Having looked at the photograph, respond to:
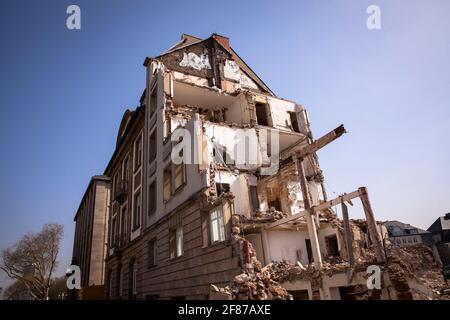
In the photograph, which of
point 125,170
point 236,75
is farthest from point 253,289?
point 125,170

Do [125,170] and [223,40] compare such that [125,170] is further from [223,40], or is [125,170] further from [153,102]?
[223,40]

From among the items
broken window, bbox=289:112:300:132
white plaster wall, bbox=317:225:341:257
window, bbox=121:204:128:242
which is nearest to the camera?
white plaster wall, bbox=317:225:341:257

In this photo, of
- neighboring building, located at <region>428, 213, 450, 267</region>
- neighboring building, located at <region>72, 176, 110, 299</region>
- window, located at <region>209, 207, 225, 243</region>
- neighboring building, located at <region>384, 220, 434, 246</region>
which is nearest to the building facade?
window, located at <region>209, 207, 225, 243</region>

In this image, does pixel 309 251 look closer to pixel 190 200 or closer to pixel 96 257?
pixel 190 200

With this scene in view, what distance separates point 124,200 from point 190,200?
1365cm

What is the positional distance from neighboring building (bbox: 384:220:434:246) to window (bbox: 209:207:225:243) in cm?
4256

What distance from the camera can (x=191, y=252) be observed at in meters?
12.5

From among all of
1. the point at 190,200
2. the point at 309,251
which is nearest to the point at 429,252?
the point at 309,251

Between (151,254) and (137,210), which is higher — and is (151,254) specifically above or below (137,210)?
below

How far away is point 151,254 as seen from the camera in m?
17.3

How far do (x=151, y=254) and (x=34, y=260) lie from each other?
31922mm

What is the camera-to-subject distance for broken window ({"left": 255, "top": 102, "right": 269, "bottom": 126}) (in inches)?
891

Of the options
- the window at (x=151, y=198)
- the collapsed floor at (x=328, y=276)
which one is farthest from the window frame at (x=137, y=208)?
the collapsed floor at (x=328, y=276)

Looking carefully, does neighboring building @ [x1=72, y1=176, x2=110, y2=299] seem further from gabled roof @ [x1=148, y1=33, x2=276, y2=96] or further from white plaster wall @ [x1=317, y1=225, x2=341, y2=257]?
white plaster wall @ [x1=317, y1=225, x2=341, y2=257]
